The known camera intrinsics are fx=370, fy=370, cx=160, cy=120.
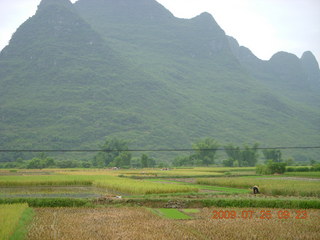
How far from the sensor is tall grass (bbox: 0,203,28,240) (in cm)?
1248

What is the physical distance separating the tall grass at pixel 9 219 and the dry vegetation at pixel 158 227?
725 millimetres

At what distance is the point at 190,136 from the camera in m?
125

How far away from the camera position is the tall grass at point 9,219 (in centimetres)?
1248

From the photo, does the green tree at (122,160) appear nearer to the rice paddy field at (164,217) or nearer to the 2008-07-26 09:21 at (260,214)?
the rice paddy field at (164,217)

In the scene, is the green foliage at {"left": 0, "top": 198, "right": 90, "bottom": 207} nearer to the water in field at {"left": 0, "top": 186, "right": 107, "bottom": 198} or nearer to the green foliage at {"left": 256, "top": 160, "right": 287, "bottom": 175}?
the water in field at {"left": 0, "top": 186, "right": 107, "bottom": 198}

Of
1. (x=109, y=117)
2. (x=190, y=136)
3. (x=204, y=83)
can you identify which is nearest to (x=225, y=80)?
(x=204, y=83)

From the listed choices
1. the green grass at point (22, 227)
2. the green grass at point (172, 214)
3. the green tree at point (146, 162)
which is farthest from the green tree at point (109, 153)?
the green grass at point (22, 227)

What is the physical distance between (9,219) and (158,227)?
595cm

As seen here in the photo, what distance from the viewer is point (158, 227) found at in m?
14.8

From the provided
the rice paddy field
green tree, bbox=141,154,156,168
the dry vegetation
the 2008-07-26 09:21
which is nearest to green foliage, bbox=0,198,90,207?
the rice paddy field

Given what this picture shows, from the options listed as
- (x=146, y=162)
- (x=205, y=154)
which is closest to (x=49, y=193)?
(x=146, y=162)

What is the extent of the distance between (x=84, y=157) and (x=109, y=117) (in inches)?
1097

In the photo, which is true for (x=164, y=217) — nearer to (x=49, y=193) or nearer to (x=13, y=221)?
(x=13, y=221)

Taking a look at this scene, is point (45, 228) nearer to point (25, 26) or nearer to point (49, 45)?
point (49, 45)
